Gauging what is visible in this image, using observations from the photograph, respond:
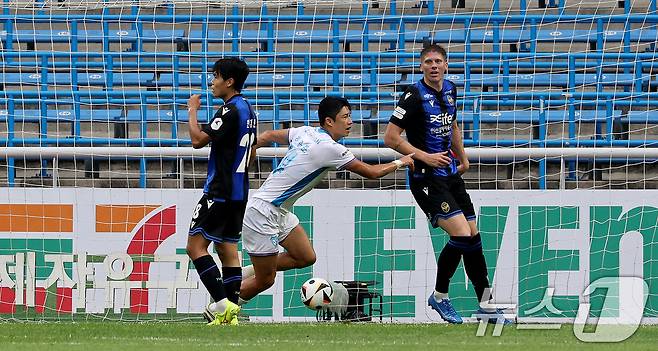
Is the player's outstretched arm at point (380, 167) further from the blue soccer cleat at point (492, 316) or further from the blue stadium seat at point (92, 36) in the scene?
the blue stadium seat at point (92, 36)

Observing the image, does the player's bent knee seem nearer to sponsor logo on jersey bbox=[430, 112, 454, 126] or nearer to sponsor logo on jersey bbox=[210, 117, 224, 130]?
sponsor logo on jersey bbox=[210, 117, 224, 130]

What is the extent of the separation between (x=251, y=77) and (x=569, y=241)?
3905mm

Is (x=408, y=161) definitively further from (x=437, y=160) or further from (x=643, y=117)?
(x=643, y=117)

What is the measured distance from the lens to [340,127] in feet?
27.7

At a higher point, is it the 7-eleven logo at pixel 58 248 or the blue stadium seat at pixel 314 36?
the blue stadium seat at pixel 314 36

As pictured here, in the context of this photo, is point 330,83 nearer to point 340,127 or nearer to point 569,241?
point 569,241

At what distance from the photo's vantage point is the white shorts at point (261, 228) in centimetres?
844

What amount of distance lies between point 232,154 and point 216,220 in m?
0.46

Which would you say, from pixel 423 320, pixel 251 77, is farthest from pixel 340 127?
pixel 251 77

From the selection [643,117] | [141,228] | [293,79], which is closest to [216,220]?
[141,228]

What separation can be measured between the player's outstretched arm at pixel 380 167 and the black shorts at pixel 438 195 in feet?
1.63

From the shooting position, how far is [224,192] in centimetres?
821

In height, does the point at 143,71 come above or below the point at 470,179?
above

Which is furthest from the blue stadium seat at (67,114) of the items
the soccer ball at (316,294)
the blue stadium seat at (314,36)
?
the soccer ball at (316,294)
